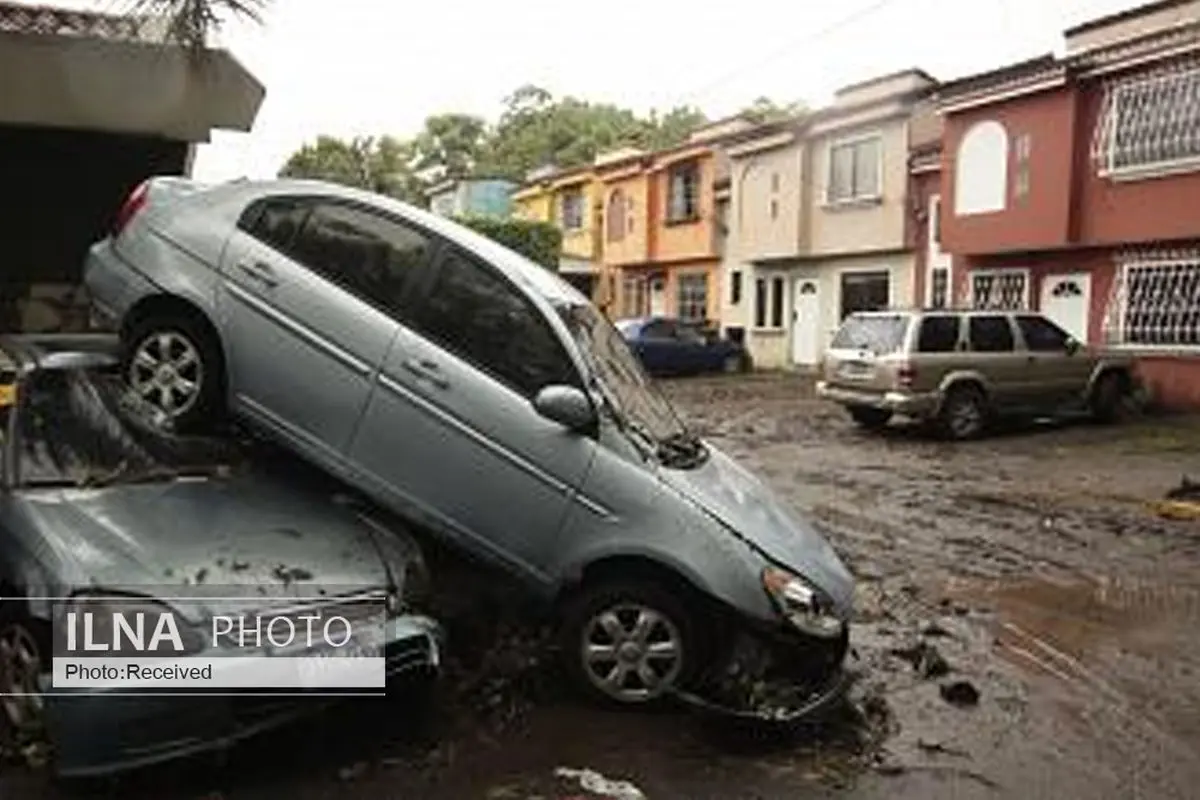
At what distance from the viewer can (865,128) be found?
30.7m

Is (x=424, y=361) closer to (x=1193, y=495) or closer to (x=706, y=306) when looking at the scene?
(x=1193, y=495)

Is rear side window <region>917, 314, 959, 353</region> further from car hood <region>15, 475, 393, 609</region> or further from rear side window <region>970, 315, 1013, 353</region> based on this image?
car hood <region>15, 475, 393, 609</region>

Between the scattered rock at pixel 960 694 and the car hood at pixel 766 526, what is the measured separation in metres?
0.82

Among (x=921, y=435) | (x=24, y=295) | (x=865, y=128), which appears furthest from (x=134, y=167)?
(x=865, y=128)

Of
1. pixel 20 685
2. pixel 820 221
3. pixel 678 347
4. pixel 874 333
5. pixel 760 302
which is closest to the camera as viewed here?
pixel 20 685

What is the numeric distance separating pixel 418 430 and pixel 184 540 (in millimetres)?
1426

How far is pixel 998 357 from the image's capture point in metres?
20.7

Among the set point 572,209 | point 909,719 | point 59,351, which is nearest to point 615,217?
point 572,209

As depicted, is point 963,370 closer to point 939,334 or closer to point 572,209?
point 939,334

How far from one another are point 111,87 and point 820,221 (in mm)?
25027

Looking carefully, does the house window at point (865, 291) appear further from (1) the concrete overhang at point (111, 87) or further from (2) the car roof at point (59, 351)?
(2) the car roof at point (59, 351)

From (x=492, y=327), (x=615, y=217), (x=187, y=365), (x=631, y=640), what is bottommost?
(x=631, y=640)

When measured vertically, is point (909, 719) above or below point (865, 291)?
below

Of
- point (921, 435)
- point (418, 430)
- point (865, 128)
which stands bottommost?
point (921, 435)
